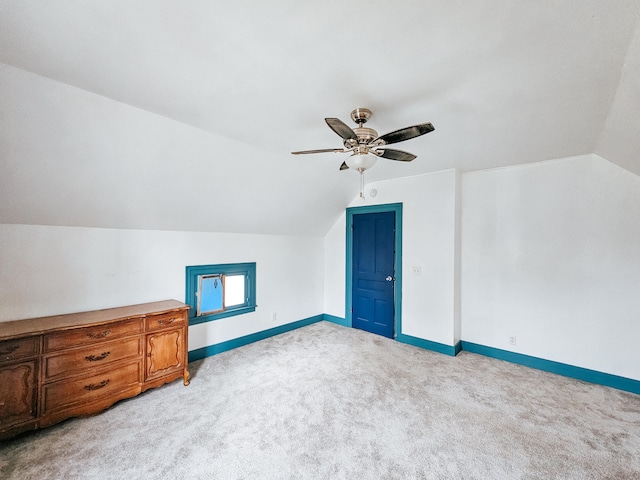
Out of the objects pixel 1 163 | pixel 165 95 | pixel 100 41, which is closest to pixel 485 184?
pixel 165 95

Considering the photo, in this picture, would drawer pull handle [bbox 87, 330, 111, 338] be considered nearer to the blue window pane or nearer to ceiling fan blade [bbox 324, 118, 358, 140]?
the blue window pane

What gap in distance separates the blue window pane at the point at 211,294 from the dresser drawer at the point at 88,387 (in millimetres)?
1092

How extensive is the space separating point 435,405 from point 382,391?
497 mm

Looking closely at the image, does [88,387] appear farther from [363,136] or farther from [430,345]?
[430,345]

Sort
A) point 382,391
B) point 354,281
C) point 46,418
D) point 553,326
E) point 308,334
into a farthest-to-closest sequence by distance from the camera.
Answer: point 354,281, point 308,334, point 553,326, point 382,391, point 46,418

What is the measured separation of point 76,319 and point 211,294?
146cm

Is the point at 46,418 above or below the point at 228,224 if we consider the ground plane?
below

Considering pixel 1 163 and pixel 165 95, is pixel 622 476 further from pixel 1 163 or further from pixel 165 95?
pixel 1 163

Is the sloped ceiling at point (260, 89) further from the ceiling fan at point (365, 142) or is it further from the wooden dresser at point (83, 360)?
the wooden dresser at point (83, 360)

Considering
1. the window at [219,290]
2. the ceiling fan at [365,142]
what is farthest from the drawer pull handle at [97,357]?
the ceiling fan at [365,142]

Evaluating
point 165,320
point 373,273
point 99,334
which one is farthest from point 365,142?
point 373,273

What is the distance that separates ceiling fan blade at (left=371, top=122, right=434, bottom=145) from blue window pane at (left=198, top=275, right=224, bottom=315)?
2.81m

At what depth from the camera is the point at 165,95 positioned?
6.34 feet

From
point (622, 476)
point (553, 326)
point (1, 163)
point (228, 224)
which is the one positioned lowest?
point (622, 476)
